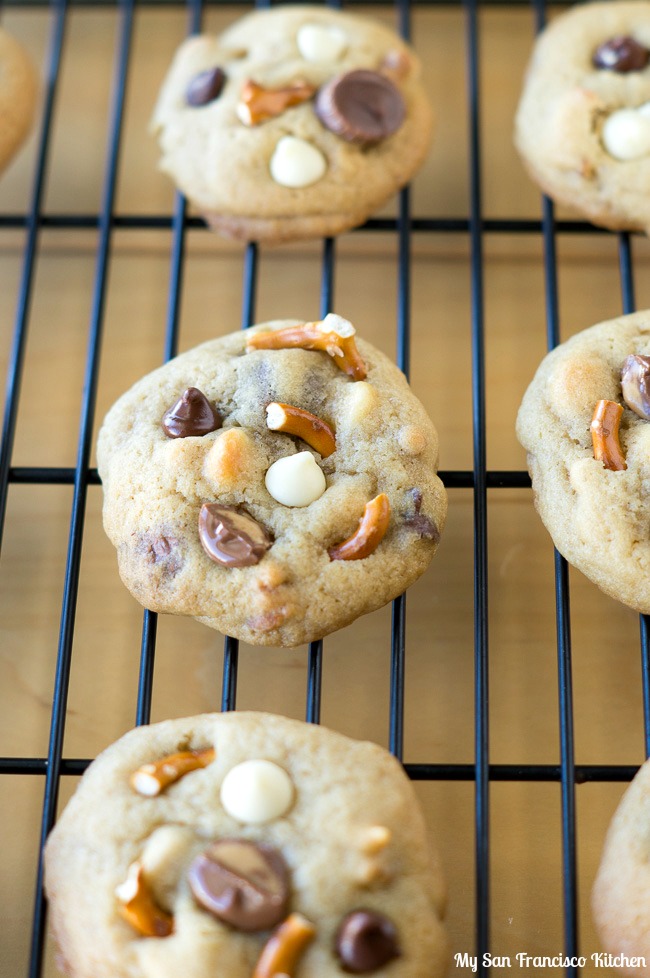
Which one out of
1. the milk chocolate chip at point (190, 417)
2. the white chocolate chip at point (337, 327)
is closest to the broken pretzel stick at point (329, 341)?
the white chocolate chip at point (337, 327)

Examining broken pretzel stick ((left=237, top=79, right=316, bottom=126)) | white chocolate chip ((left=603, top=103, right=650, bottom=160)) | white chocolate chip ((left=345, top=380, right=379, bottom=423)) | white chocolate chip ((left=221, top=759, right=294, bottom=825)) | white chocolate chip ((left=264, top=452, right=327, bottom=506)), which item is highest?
broken pretzel stick ((left=237, top=79, right=316, bottom=126))

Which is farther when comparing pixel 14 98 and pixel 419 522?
pixel 14 98

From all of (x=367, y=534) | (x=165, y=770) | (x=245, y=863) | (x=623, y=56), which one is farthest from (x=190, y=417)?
(x=623, y=56)

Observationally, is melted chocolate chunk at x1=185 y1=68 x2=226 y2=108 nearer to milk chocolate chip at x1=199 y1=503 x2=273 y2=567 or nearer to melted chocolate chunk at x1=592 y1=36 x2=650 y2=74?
melted chocolate chunk at x1=592 y1=36 x2=650 y2=74

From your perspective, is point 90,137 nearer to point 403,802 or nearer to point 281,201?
point 281,201

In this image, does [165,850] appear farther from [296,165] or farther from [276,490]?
[296,165]

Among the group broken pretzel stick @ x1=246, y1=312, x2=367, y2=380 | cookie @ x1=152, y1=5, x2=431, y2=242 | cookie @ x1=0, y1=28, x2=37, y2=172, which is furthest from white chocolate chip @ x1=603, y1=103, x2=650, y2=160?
cookie @ x1=0, y1=28, x2=37, y2=172

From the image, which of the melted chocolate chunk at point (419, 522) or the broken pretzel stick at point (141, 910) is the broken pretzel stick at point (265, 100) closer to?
the melted chocolate chunk at point (419, 522)
